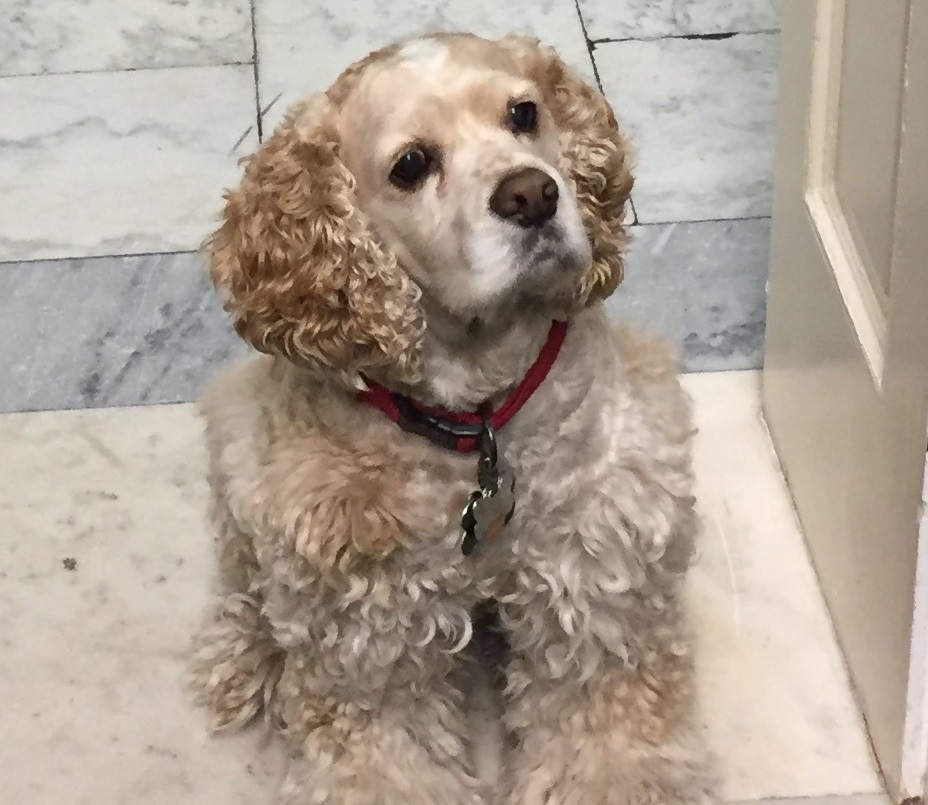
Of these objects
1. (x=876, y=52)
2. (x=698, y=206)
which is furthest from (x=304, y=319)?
(x=698, y=206)

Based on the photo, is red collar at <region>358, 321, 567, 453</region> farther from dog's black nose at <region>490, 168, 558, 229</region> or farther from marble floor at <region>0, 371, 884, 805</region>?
marble floor at <region>0, 371, 884, 805</region>

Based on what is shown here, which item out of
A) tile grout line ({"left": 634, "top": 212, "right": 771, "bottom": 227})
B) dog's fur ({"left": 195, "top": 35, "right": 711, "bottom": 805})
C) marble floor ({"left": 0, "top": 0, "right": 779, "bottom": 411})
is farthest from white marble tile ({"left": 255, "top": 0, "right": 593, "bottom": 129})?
dog's fur ({"left": 195, "top": 35, "right": 711, "bottom": 805})

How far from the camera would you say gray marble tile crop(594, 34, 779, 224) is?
1.89 meters

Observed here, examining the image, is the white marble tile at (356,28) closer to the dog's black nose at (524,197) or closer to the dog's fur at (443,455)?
the dog's fur at (443,455)

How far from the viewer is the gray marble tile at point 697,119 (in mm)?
1891

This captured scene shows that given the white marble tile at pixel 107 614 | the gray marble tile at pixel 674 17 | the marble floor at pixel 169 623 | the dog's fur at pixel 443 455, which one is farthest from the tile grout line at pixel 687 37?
the dog's fur at pixel 443 455

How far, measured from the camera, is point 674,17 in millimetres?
2244

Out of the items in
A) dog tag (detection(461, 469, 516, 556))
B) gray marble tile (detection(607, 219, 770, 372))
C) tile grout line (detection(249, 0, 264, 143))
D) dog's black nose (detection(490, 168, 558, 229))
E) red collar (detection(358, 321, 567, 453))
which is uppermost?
dog's black nose (detection(490, 168, 558, 229))

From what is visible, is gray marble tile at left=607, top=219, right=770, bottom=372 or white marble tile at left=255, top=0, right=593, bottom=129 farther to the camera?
white marble tile at left=255, top=0, right=593, bottom=129

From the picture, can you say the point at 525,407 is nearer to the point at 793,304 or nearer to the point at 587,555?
the point at 587,555

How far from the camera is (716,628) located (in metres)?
1.37

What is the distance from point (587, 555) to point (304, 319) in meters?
0.30

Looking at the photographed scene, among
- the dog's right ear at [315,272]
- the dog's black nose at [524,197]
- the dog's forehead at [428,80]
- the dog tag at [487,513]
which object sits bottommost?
the dog tag at [487,513]

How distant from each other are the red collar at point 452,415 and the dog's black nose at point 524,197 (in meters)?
0.14
